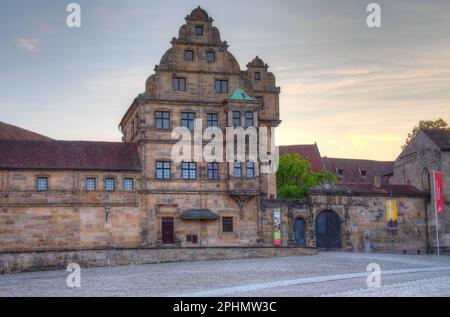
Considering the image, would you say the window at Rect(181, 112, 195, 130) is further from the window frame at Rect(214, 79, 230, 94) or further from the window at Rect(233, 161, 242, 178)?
the window at Rect(233, 161, 242, 178)

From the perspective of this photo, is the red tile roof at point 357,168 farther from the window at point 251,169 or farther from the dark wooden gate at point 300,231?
the window at point 251,169

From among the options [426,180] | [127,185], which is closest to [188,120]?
[127,185]

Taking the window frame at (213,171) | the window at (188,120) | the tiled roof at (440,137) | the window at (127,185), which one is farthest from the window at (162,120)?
the tiled roof at (440,137)

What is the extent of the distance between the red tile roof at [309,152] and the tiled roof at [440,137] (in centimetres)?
2204

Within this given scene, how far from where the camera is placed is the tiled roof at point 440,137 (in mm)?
52812

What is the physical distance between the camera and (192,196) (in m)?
47.8

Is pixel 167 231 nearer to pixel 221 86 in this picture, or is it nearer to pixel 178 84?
pixel 178 84

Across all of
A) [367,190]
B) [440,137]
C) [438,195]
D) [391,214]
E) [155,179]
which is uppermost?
[440,137]

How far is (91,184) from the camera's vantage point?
152 feet

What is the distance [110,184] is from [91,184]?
1.22 meters

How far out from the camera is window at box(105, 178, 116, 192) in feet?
153

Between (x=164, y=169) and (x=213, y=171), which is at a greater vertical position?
(x=164, y=169)
